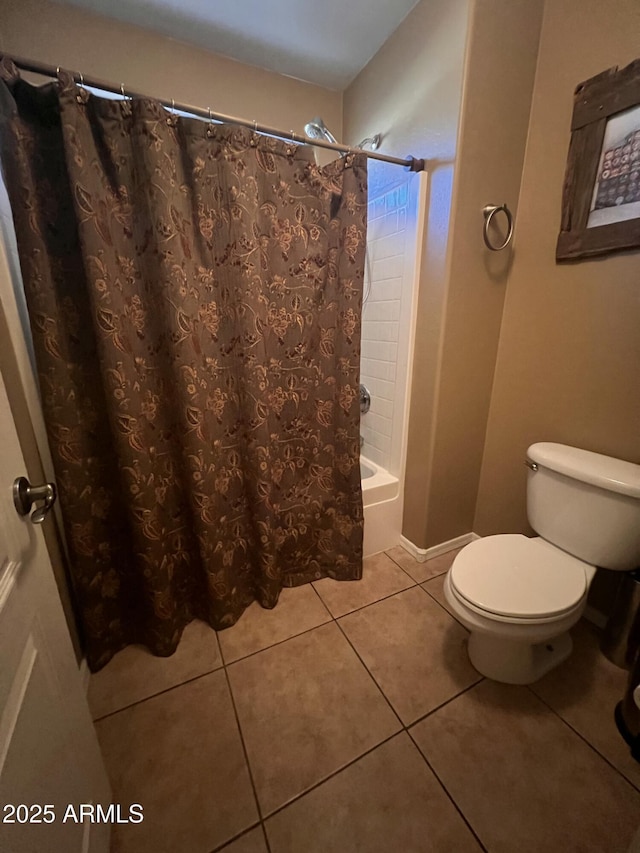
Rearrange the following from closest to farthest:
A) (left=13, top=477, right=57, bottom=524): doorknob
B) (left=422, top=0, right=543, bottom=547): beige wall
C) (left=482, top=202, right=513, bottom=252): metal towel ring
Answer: (left=13, top=477, right=57, bottom=524): doorknob, (left=422, top=0, right=543, bottom=547): beige wall, (left=482, top=202, right=513, bottom=252): metal towel ring

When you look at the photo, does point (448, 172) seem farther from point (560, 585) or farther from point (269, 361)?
point (560, 585)

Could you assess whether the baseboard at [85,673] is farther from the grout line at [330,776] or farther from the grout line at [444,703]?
the grout line at [444,703]

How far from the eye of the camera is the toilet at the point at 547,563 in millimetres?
1040

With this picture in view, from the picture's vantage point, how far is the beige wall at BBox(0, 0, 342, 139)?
1.34 meters

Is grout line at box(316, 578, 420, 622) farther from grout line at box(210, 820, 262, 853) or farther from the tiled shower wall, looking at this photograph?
grout line at box(210, 820, 262, 853)

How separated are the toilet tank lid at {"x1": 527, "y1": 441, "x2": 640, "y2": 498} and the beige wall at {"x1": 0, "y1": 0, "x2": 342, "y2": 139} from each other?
2036 mm

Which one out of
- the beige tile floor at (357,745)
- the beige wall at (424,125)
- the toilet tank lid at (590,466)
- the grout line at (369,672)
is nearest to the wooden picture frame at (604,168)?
the beige wall at (424,125)

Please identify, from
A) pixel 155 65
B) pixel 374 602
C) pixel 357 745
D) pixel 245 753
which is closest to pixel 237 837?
pixel 245 753

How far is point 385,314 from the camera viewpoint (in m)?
1.83

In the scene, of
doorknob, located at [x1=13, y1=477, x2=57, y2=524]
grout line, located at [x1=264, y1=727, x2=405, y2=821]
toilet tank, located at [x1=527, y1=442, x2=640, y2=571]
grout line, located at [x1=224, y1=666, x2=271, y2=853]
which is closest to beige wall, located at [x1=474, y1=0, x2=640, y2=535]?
toilet tank, located at [x1=527, y1=442, x2=640, y2=571]

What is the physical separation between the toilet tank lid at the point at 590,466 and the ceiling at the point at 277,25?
1841 mm

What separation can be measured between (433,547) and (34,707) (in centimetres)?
164

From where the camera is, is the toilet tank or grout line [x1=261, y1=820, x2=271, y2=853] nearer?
grout line [x1=261, y1=820, x2=271, y2=853]

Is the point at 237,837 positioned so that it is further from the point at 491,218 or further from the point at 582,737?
the point at 491,218
